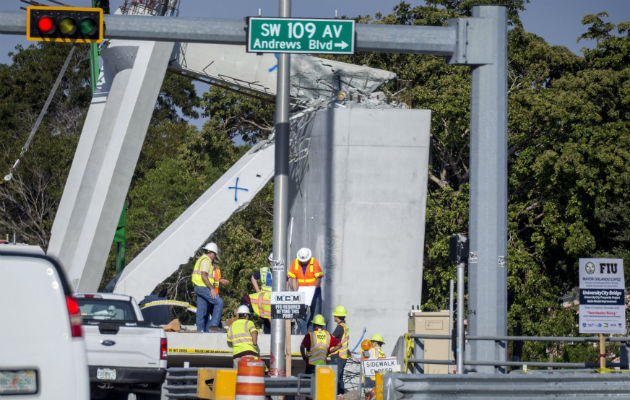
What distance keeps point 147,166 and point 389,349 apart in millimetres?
30068

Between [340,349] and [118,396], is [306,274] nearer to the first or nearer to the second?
[340,349]

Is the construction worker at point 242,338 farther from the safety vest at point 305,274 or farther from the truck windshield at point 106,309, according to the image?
the safety vest at point 305,274

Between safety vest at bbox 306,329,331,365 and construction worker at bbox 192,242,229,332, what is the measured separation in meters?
3.13

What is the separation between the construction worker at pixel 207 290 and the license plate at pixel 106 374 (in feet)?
16.0

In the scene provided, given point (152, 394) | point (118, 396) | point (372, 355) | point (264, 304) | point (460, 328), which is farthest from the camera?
point (264, 304)

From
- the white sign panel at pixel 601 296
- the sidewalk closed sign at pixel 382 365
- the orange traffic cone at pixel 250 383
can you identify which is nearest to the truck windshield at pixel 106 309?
the sidewalk closed sign at pixel 382 365

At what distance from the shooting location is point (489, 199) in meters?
14.1

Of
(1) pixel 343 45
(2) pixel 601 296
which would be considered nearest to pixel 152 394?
(1) pixel 343 45

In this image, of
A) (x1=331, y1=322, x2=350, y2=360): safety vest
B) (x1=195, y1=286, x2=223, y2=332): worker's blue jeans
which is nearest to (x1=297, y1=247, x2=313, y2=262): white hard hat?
(x1=195, y1=286, x2=223, y2=332): worker's blue jeans

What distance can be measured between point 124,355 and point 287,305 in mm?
2842

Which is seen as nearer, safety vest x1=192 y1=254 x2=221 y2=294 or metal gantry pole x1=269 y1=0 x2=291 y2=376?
metal gantry pole x1=269 y1=0 x2=291 y2=376

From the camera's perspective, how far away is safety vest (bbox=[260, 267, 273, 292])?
63.9 ft

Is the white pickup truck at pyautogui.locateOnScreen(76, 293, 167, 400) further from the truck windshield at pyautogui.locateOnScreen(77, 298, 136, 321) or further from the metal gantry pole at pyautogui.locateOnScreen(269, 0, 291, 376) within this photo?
the metal gantry pole at pyautogui.locateOnScreen(269, 0, 291, 376)

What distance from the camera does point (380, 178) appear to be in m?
22.5
